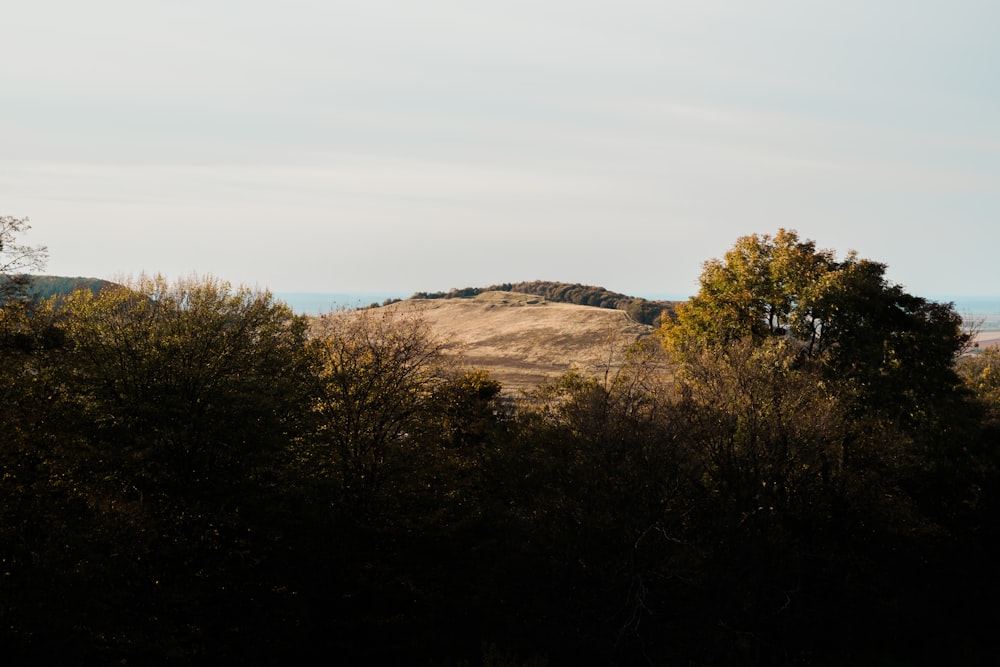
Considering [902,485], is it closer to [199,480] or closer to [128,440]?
[199,480]

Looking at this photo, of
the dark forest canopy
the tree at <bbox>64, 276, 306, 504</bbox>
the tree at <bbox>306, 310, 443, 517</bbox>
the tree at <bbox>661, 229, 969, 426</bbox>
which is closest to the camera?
the dark forest canopy

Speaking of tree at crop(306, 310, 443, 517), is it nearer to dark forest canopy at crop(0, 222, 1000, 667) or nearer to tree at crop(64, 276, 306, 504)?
dark forest canopy at crop(0, 222, 1000, 667)

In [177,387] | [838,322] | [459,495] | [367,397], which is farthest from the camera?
[838,322]

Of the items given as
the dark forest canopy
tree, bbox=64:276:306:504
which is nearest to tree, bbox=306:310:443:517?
the dark forest canopy

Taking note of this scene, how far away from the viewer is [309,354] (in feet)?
133

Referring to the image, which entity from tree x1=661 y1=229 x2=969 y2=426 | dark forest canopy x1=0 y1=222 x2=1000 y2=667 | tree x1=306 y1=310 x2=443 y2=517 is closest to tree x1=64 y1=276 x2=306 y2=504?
dark forest canopy x1=0 y1=222 x2=1000 y2=667

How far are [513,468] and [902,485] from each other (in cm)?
2561

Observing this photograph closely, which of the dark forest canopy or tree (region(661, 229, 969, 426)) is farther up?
tree (region(661, 229, 969, 426))

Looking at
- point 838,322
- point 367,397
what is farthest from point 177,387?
point 838,322

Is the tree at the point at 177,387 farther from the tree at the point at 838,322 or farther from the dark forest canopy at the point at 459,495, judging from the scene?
the tree at the point at 838,322

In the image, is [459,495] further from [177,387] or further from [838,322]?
[838,322]

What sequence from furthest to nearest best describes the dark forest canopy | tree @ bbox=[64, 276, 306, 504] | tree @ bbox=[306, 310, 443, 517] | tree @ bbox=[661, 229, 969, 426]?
tree @ bbox=[661, 229, 969, 426]
tree @ bbox=[306, 310, 443, 517]
tree @ bbox=[64, 276, 306, 504]
the dark forest canopy

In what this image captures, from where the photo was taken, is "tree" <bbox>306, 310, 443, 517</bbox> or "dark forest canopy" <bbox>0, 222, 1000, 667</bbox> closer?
"dark forest canopy" <bbox>0, 222, 1000, 667</bbox>

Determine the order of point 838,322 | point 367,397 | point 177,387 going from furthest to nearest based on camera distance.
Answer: point 838,322
point 367,397
point 177,387
